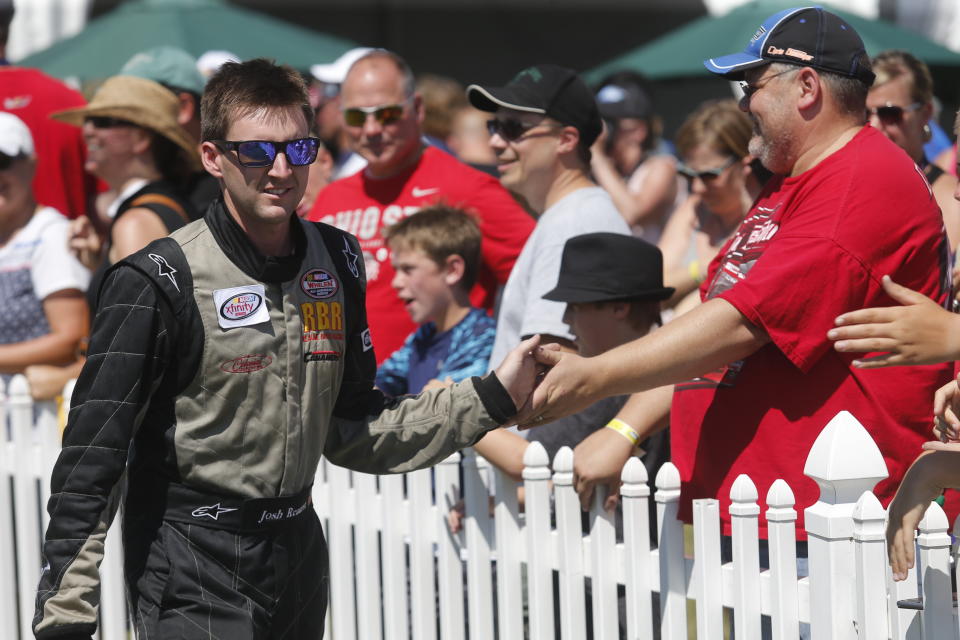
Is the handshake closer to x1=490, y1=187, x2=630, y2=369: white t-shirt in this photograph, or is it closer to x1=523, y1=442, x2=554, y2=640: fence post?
x1=523, y1=442, x2=554, y2=640: fence post

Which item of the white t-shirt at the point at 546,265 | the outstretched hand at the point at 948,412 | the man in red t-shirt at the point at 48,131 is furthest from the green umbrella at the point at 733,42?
the outstretched hand at the point at 948,412

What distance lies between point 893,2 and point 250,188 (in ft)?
30.2

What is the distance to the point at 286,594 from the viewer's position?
2.89 m

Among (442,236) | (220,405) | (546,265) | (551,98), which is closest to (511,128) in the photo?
(551,98)

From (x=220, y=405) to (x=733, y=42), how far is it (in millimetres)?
7145

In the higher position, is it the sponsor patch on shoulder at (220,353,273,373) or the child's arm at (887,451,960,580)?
the sponsor patch on shoulder at (220,353,273,373)

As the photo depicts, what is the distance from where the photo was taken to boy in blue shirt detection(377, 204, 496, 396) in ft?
14.7

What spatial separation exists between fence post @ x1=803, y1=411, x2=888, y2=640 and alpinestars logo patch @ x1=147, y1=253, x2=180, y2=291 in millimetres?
1425

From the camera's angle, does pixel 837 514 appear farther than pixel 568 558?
No

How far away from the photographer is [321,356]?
2.89 m

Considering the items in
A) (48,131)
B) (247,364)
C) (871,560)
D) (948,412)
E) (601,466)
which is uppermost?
(48,131)

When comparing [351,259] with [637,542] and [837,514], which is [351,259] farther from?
[837,514]

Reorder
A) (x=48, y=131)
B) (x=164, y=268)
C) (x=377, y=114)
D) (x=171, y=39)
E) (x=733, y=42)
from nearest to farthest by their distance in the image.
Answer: (x=164, y=268) → (x=377, y=114) → (x=48, y=131) → (x=171, y=39) → (x=733, y=42)

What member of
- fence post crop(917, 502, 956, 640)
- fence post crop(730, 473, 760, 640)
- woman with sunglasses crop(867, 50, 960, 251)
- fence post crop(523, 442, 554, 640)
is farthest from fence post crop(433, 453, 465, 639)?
woman with sunglasses crop(867, 50, 960, 251)
